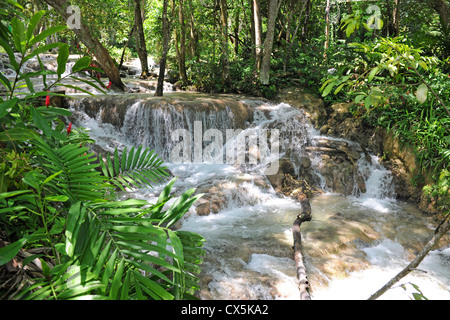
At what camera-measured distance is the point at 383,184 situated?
20.6 ft

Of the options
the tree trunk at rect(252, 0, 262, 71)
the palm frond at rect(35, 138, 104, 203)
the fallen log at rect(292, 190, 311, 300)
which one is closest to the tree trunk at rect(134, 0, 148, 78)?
the tree trunk at rect(252, 0, 262, 71)

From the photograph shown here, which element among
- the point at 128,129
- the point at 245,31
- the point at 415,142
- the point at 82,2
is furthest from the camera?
the point at 245,31

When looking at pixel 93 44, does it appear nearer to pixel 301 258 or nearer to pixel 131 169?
pixel 131 169

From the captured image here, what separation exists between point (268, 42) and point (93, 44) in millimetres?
5350

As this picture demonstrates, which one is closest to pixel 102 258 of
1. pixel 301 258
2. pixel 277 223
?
pixel 301 258

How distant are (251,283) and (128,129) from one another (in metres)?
5.37

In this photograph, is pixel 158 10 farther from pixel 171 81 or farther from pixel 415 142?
pixel 415 142

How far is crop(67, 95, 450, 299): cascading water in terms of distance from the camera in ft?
11.0

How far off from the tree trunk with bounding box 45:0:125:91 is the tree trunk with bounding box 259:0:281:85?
187 inches

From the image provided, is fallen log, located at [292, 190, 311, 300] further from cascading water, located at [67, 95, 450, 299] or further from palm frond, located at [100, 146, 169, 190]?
palm frond, located at [100, 146, 169, 190]

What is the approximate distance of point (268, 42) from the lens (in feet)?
29.3

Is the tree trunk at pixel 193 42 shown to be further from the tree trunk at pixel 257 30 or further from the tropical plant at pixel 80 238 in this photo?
the tropical plant at pixel 80 238

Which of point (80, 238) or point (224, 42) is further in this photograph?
point (224, 42)
